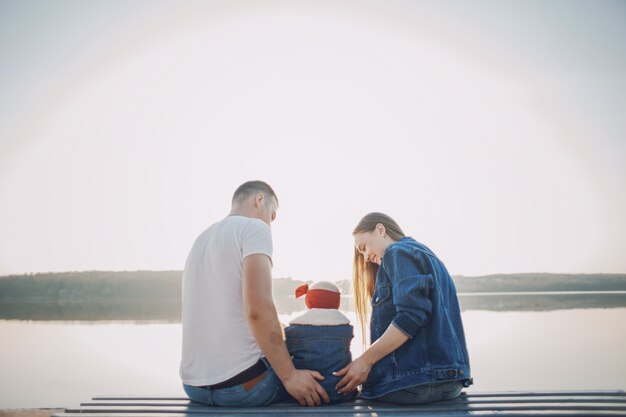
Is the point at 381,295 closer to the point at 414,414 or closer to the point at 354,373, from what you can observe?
the point at 354,373

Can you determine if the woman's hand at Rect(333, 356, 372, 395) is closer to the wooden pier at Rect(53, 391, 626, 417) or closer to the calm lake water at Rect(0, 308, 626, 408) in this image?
the wooden pier at Rect(53, 391, 626, 417)

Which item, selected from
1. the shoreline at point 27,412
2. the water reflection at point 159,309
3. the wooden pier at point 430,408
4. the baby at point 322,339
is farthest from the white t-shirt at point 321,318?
the water reflection at point 159,309

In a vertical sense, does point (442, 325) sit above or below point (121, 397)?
above

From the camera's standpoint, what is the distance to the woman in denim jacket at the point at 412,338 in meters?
2.55

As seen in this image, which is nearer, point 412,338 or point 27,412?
point 412,338

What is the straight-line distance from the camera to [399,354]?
2.63m

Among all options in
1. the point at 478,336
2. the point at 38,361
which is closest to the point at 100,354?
the point at 38,361

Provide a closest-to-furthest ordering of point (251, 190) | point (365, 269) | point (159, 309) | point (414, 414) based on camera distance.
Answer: point (414, 414)
point (251, 190)
point (365, 269)
point (159, 309)

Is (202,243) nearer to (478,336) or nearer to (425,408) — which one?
(425,408)

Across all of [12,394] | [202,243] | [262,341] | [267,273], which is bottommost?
[12,394]

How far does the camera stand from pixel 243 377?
2.56 m

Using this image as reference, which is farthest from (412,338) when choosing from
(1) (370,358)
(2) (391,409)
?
(2) (391,409)

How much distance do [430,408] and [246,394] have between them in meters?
0.91

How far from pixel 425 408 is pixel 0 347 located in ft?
55.1
